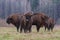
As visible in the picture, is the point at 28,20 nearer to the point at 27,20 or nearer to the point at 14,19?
the point at 27,20

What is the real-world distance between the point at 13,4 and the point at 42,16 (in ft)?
71.6

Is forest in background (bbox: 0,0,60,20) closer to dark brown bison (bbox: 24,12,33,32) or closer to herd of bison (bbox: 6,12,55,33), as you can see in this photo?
herd of bison (bbox: 6,12,55,33)

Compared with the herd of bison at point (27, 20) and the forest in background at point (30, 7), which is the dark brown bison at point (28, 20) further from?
the forest in background at point (30, 7)

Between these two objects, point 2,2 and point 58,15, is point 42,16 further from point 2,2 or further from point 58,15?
point 2,2

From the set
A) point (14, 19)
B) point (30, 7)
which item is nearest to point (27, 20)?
point (14, 19)

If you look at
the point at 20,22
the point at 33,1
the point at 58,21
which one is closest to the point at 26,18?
the point at 20,22

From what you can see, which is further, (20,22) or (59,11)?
(59,11)

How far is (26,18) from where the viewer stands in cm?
1620

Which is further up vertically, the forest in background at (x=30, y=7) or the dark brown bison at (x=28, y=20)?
the dark brown bison at (x=28, y=20)

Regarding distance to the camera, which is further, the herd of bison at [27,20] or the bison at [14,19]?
the bison at [14,19]

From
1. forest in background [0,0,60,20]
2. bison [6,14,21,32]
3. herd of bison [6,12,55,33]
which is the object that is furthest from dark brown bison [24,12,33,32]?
forest in background [0,0,60,20]

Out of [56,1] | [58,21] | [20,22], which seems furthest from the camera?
[56,1]

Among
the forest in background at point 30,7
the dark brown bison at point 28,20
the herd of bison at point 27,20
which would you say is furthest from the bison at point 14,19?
the forest in background at point 30,7

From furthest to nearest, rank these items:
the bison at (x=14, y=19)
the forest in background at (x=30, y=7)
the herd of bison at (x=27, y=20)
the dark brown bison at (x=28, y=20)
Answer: the forest in background at (x=30, y=7) → the bison at (x=14, y=19) → the herd of bison at (x=27, y=20) → the dark brown bison at (x=28, y=20)
